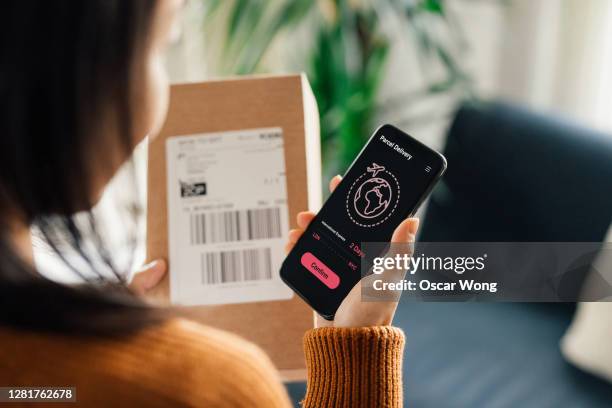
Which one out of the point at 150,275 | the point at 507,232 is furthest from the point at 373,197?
the point at 507,232

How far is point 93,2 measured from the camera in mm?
318

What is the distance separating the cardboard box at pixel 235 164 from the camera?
67 centimetres

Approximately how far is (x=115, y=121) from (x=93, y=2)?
0.08 m

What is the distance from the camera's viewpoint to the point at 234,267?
0.68 meters

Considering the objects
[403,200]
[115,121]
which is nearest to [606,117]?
[403,200]

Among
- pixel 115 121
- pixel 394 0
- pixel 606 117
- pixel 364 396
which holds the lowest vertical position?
pixel 364 396

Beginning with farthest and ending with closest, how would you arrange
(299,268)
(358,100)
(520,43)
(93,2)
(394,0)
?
1. (520,43)
2. (358,100)
3. (394,0)
4. (299,268)
5. (93,2)

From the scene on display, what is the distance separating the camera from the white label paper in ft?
2.22

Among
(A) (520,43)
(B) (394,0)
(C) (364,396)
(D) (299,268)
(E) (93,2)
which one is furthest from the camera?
(A) (520,43)

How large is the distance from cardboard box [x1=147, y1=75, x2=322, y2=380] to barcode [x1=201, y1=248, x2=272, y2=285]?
0.10ft

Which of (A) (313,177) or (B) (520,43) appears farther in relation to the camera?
(B) (520,43)

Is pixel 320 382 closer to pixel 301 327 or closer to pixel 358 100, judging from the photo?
pixel 301 327

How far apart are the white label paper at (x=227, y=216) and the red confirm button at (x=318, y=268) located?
0.12 ft

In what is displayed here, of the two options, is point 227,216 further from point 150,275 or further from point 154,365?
point 154,365
